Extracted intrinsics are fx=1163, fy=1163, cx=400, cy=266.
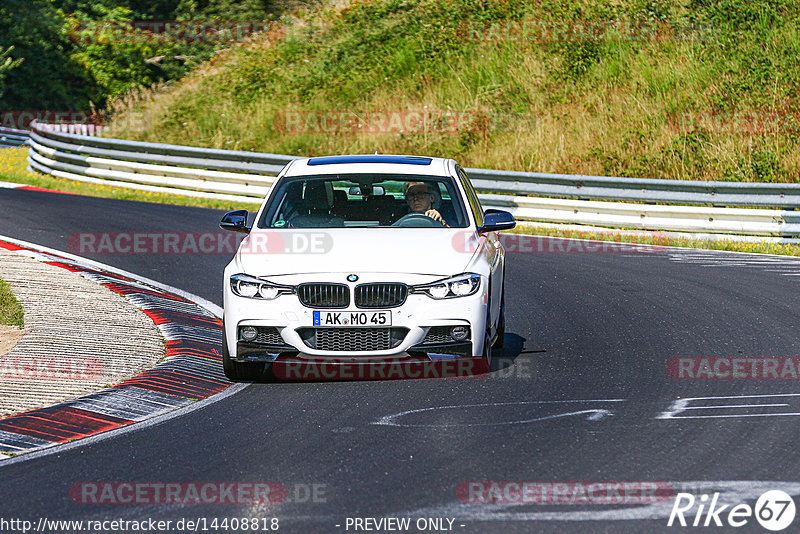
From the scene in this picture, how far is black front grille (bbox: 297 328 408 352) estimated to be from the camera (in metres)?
8.19

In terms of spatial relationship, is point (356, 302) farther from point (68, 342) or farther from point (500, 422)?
point (68, 342)

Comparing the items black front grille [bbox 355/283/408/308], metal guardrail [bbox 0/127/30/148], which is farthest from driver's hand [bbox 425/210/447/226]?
metal guardrail [bbox 0/127/30/148]

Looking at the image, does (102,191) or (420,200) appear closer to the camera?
(420,200)

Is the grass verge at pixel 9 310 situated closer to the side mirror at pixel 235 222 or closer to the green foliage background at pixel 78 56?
the side mirror at pixel 235 222

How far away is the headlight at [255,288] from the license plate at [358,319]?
357 millimetres

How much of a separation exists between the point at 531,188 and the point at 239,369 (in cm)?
1273

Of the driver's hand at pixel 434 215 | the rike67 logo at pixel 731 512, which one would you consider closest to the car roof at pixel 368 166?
the driver's hand at pixel 434 215

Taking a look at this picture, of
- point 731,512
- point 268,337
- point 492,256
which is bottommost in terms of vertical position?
point 731,512

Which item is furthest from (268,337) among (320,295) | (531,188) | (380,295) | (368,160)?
(531,188)

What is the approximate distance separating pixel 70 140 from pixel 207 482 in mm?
22056

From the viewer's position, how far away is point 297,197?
9.64 m

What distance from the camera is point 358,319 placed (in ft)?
26.8

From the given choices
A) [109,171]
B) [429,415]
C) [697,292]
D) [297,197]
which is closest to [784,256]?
[697,292]

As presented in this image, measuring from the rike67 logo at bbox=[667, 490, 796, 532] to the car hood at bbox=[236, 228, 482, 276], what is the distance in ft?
10.6
